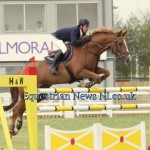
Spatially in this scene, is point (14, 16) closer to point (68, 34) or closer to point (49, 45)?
point (49, 45)

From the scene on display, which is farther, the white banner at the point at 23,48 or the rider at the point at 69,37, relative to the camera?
the white banner at the point at 23,48

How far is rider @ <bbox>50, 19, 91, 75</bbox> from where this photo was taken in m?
11.4

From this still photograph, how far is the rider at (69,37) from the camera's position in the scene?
37.3 feet

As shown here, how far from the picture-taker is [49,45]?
24.1 meters

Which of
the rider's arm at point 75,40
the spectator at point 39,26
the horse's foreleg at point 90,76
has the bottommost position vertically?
the horse's foreleg at point 90,76

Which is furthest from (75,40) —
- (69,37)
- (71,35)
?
(69,37)

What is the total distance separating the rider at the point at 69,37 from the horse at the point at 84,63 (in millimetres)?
122

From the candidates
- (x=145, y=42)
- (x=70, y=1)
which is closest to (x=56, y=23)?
(x=70, y=1)

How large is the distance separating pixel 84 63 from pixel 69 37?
509 mm

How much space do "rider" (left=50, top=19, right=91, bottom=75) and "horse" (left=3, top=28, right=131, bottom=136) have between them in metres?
0.12

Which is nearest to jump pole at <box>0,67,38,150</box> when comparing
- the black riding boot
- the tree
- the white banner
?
the black riding boot

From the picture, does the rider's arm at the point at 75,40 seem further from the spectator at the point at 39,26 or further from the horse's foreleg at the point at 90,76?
the spectator at the point at 39,26

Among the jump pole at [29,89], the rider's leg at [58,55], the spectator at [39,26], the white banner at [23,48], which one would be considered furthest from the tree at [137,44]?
the jump pole at [29,89]

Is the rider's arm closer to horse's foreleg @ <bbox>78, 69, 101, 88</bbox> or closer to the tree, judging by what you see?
horse's foreleg @ <bbox>78, 69, 101, 88</bbox>
